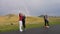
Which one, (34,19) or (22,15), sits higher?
(22,15)

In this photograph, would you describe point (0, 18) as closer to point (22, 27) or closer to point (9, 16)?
point (9, 16)

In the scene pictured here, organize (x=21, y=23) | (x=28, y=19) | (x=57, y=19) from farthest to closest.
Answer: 1. (x=57, y=19)
2. (x=28, y=19)
3. (x=21, y=23)

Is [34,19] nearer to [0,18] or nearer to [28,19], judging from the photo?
[28,19]

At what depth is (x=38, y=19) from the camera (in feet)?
178

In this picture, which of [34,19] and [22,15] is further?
[34,19]

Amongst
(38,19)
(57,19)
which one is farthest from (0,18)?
(57,19)

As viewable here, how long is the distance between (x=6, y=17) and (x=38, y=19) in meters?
6.55

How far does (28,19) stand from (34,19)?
1.81 meters

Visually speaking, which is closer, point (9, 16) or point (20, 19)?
point (20, 19)

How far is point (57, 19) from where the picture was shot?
5781 centimetres

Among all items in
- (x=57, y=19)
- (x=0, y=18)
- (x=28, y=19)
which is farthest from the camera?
(x=57, y=19)

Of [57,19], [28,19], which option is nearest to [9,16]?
[28,19]

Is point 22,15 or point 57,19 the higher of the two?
point 22,15

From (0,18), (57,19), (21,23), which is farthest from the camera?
(57,19)
